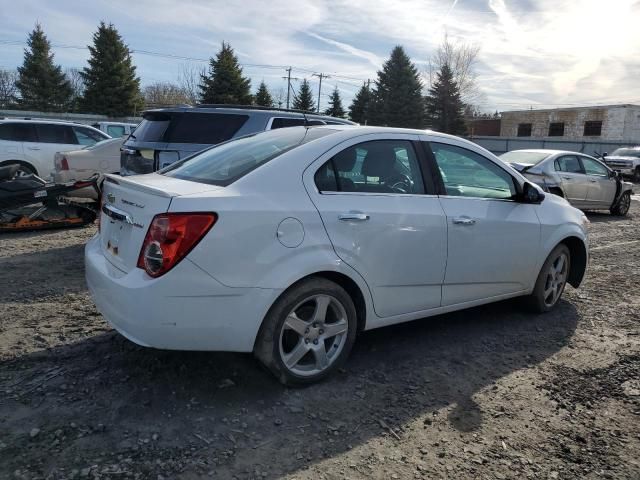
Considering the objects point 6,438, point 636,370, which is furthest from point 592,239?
point 6,438

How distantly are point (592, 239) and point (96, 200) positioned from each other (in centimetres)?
892

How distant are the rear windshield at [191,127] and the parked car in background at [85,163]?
3.02m

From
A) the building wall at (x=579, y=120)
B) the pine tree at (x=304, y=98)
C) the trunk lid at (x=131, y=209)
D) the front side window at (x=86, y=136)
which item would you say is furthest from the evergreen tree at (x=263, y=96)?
the trunk lid at (x=131, y=209)

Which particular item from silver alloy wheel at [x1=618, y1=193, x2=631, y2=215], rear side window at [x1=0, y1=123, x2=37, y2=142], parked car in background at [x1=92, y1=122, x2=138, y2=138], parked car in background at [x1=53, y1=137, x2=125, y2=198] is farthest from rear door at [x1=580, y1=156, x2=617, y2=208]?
parked car in background at [x1=92, y1=122, x2=138, y2=138]

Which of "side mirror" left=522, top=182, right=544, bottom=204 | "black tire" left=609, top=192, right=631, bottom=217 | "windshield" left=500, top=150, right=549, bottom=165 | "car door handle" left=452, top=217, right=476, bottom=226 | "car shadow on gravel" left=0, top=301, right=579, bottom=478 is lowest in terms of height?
"car shadow on gravel" left=0, top=301, right=579, bottom=478

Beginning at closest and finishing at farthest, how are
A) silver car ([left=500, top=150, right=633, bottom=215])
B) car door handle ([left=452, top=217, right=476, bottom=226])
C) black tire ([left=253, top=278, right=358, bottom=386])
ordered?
black tire ([left=253, top=278, right=358, bottom=386]) < car door handle ([left=452, top=217, right=476, bottom=226]) < silver car ([left=500, top=150, right=633, bottom=215])

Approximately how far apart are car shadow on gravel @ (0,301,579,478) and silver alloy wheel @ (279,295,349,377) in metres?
0.16

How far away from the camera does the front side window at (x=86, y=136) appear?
41.5 feet

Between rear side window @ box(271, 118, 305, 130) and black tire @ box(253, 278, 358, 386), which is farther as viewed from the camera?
rear side window @ box(271, 118, 305, 130)

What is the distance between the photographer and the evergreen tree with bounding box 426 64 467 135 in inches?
1999

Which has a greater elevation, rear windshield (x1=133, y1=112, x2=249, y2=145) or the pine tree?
the pine tree

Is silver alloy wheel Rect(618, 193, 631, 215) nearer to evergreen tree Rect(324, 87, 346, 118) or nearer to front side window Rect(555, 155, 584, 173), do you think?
front side window Rect(555, 155, 584, 173)

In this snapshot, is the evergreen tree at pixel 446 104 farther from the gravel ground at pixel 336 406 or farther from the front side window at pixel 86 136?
the gravel ground at pixel 336 406

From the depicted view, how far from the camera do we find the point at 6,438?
2736 millimetres
